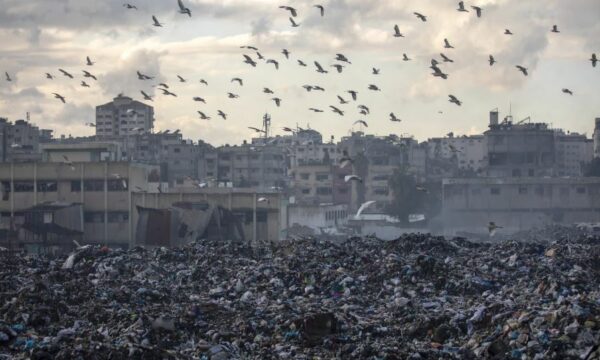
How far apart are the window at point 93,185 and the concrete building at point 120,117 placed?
188ft

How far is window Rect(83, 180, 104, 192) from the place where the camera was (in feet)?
121

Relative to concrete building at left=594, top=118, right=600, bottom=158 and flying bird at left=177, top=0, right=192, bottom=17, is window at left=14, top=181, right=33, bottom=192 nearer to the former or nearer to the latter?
flying bird at left=177, top=0, right=192, bottom=17

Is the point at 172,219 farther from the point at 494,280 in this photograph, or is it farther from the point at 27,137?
the point at 27,137

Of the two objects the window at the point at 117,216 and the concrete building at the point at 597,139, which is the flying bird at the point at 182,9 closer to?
the window at the point at 117,216

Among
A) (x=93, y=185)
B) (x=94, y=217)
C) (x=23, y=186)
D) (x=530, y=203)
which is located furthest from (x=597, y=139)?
(x=23, y=186)

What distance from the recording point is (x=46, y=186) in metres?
37.0

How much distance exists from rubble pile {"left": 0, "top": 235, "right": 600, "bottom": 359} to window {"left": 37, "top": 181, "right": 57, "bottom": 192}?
39.1 ft

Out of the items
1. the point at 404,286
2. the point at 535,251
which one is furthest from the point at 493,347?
the point at 535,251

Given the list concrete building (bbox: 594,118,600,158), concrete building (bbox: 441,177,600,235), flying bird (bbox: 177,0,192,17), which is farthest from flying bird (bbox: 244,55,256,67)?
concrete building (bbox: 594,118,600,158)

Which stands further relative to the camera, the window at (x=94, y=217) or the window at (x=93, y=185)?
the window at (x=93, y=185)

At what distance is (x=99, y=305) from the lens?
16844 millimetres

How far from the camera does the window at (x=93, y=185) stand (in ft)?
121

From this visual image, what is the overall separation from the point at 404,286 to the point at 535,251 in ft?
17.7

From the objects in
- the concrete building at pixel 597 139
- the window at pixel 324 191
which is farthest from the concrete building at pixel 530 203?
the concrete building at pixel 597 139
